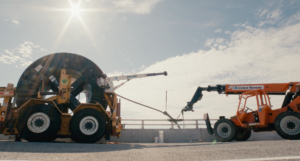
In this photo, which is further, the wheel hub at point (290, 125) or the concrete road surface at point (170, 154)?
the wheel hub at point (290, 125)

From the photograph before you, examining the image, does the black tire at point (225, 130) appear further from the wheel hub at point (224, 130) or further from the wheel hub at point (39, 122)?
the wheel hub at point (39, 122)

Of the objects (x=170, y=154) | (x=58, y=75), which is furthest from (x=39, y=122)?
(x=170, y=154)

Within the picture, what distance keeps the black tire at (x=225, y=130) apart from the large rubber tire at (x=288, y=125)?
6.58 ft

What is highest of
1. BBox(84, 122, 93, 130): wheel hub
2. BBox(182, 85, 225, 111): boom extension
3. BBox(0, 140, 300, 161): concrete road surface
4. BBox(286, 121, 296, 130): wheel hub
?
BBox(182, 85, 225, 111): boom extension

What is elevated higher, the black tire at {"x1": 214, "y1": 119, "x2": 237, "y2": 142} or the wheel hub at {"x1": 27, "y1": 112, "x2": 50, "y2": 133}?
the wheel hub at {"x1": 27, "y1": 112, "x2": 50, "y2": 133}

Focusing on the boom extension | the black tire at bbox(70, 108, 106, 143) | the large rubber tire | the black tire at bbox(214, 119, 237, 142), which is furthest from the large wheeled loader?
the large rubber tire

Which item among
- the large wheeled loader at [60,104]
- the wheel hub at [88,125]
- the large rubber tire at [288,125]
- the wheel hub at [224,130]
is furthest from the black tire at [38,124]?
the large rubber tire at [288,125]

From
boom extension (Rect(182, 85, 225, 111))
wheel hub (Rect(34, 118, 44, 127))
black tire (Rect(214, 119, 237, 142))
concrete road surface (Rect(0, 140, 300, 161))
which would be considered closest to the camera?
concrete road surface (Rect(0, 140, 300, 161))

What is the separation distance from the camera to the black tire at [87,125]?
9.63 m

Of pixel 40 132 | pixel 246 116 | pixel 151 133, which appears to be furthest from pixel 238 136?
pixel 40 132

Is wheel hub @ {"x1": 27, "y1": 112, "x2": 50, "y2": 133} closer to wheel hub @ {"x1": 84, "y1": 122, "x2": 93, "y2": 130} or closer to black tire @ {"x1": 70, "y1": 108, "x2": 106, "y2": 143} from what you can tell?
black tire @ {"x1": 70, "y1": 108, "x2": 106, "y2": 143}

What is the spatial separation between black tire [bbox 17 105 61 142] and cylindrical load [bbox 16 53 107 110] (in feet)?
7.97

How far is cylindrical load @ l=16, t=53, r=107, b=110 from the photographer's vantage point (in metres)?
12.0

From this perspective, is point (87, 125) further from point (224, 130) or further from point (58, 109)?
point (224, 130)
